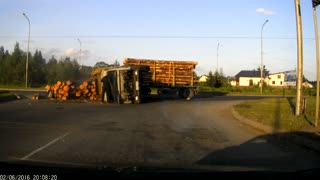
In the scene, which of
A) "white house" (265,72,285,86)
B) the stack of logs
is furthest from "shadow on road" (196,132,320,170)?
"white house" (265,72,285,86)

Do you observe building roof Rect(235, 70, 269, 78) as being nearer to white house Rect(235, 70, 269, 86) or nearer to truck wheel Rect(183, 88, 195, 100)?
white house Rect(235, 70, 269, 86)

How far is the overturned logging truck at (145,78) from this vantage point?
101ft

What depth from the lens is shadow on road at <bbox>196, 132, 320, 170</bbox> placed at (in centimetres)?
942

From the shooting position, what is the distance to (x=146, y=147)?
11.7m

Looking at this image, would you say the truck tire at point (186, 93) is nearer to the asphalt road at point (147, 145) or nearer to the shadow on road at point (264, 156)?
the asphalt road at point (147, 145)

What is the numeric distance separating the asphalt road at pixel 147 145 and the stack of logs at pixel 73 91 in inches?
586

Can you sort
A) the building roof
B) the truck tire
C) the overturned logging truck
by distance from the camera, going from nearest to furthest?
the overturned logging truck → the truck tire → the building roof

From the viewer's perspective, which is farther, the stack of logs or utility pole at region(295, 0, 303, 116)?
the stack of logs

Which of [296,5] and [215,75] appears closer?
[296,5]

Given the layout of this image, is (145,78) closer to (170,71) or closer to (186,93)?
(170,71)

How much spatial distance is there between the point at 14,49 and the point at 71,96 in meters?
59.2

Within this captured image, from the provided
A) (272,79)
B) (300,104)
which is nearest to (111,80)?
(300,104)

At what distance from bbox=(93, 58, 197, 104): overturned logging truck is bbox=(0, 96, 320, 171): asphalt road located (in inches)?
460

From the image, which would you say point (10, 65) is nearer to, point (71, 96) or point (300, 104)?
point (71, 96)
